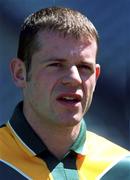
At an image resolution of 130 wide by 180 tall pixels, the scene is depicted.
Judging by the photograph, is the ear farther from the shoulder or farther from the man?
the shoulder

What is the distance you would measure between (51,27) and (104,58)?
3.14 feet

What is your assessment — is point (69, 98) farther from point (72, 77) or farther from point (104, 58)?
point (104, 58)

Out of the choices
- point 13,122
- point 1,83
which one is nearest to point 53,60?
point 13,122

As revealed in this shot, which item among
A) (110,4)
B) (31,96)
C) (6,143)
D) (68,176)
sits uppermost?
(110,4)

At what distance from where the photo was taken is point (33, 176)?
194cm

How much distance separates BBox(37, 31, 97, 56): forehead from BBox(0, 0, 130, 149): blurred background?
0.86 metres

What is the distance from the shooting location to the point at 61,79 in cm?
194

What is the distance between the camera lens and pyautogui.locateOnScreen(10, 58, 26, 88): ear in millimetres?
2031

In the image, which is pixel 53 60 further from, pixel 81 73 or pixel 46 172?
pixel 46 172

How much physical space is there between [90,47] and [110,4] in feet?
3.17

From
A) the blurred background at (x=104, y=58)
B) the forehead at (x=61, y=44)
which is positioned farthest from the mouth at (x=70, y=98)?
the blurred background at (x=104, y=58)

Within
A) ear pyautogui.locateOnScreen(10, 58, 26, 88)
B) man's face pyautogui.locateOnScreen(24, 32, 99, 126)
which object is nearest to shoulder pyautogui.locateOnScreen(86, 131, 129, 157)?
man's face pyautogui.locateOnScreen(24, 32, 99, 126)

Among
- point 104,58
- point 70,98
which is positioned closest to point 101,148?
point 70,98

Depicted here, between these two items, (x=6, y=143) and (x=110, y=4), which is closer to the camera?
(x=6, y=143)
